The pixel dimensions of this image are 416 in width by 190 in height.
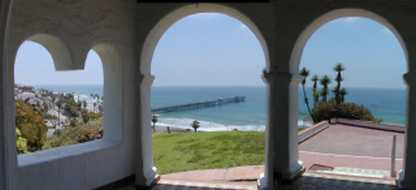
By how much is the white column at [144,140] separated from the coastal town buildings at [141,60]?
2 cm

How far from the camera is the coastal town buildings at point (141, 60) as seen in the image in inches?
278

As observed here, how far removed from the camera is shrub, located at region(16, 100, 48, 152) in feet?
25.3

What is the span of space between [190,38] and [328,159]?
7650 cm

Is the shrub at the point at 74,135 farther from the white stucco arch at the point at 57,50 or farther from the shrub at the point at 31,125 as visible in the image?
the white stucco arch at the point at 57,50

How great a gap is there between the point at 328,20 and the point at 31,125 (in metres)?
5.55

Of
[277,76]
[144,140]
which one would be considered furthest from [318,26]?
[144,140]

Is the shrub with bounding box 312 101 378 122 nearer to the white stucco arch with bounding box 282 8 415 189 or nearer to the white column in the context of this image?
the white stucco arch with bounding box 282 8 415 189

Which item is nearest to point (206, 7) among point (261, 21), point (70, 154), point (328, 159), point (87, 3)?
point (261, 21)

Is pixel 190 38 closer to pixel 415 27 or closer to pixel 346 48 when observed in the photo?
pixel 346 48

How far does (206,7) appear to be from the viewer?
8.11m

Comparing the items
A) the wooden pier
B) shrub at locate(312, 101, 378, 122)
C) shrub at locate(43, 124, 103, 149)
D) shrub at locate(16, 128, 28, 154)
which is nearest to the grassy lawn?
shrub at locate(43, 124, 103, 149)

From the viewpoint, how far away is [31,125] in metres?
7.85

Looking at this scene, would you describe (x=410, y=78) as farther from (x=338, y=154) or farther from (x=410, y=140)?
(x=338, y=154)

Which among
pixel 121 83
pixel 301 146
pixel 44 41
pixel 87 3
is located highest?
pixel 87 3
